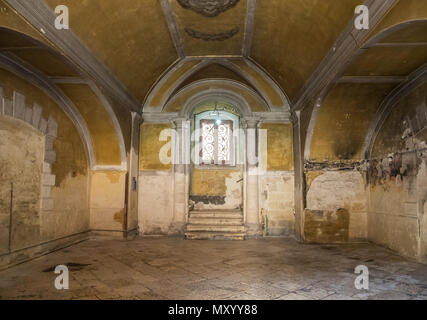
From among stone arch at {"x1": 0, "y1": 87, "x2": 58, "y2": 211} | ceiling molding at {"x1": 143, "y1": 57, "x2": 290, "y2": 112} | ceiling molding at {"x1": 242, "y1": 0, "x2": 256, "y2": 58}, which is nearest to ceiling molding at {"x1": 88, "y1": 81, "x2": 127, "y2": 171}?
stone arch at {"x1": 0, "y1": 87, "x2": 58, "y2": 211}

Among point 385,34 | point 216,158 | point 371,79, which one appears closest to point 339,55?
point 371,79

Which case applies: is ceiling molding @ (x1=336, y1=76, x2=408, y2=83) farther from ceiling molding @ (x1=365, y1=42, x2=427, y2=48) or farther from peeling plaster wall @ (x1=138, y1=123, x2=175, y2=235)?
peeling plaster wall @ (x1=138, y1=123, x2=175, y2=235)

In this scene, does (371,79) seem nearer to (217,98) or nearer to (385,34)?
(385,34)

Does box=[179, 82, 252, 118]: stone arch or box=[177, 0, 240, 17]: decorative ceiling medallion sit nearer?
box=[177, 0, 240, 17]: decorative ceiling medallion

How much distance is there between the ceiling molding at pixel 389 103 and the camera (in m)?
5.78

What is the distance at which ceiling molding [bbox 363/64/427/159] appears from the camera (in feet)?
19.0

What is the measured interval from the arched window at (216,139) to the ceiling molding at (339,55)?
387 cm

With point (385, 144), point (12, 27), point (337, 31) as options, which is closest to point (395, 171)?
point (385, 144)

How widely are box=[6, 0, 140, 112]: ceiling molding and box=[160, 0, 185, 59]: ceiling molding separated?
179 cm

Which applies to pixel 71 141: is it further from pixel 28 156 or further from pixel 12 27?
pixel 12 27

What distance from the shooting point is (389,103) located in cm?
685

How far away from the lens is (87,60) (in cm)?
602

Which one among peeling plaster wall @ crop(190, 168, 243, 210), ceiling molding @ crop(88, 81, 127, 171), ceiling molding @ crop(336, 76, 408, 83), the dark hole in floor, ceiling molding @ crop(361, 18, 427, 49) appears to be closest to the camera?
ceiling molding @ crop(361, 18, 427, 49)

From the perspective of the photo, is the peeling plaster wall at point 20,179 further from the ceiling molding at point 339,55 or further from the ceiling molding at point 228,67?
the ceiling molding at point 339,55
